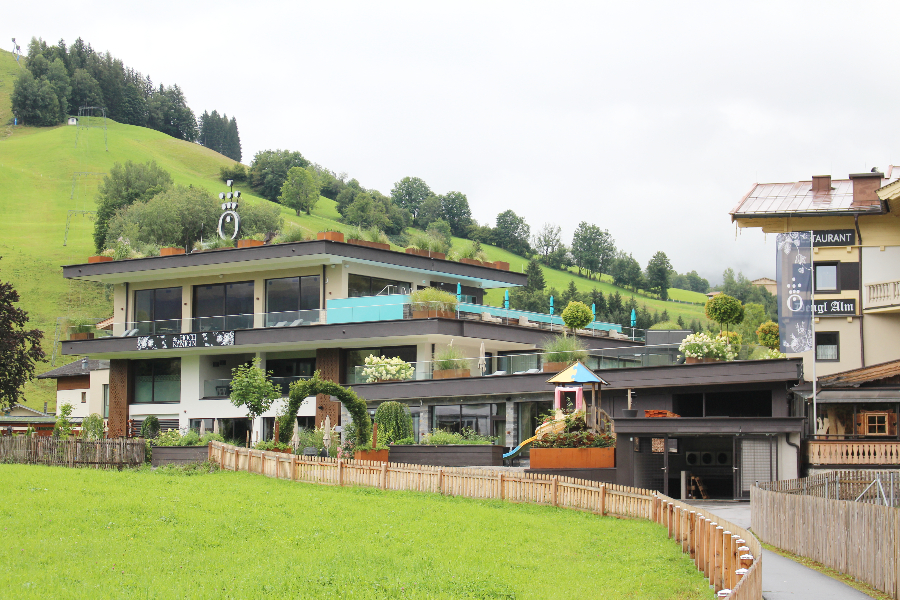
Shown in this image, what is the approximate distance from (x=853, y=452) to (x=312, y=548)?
19.6 metres

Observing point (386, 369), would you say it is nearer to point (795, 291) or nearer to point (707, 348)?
point (707, 348)

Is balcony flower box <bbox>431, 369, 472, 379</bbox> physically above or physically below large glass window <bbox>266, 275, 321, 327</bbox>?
below

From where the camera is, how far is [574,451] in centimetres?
2841

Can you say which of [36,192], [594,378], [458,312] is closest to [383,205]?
[36,192]

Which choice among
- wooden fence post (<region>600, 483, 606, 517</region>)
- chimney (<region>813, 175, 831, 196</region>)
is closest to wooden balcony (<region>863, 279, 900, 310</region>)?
chimney (<region>813, 175, 831, 196</region>)

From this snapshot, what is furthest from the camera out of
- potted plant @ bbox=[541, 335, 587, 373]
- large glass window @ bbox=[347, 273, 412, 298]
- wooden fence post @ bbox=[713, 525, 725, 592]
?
large glass window @ bbox=[347, 273, 412, 298]

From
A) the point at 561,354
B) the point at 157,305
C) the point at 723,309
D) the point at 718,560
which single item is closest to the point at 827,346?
the point at 723,309

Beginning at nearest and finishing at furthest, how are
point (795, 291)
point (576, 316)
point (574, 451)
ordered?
point (574, 451)
point (795, 291)
point (576, 316)

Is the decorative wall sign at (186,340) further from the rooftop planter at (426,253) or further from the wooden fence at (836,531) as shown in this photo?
the wooden fence at (836,531)

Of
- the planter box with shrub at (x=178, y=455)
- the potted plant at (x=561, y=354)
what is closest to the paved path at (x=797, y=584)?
the potted plant at (x=561, y=354)

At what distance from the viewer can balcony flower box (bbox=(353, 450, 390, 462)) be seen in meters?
31.8

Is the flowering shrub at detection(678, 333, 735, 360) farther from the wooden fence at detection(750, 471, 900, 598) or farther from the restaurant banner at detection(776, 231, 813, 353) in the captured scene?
the wooden fence at detection(750, 471, 900, 598)

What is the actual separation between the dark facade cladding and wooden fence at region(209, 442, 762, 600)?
12.8 m

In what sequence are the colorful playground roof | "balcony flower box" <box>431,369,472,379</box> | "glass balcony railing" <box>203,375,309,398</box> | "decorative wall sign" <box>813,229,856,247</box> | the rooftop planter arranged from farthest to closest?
1. "glass balcony railing" <box>203,375,309,398</box>
2. the rooftop planter
3. "balcony flower box" <box>431,369,472,379</box>
4. "decorative wall sign" <box>813,229,856,247</box>
5. the colorful playground roof
